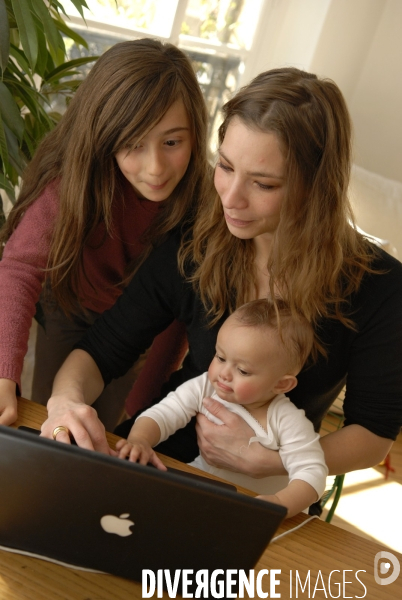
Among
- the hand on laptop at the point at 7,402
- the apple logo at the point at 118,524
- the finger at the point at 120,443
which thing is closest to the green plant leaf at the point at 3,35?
the hand on laptop at the point at 7,402

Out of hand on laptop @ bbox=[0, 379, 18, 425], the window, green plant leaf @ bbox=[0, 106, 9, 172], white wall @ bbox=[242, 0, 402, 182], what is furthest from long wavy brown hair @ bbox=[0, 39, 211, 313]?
white wall @ bbox=[242, 0, 402, 182]

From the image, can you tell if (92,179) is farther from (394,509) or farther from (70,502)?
(394,509)

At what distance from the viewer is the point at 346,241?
4.30 ft

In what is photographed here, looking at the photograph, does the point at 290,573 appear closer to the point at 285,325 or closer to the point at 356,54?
the point at 285,325

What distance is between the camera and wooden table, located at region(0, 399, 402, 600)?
0.84m

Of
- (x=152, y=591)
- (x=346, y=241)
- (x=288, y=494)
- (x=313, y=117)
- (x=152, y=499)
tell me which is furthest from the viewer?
(x=346, y=241)

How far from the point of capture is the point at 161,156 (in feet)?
4.64

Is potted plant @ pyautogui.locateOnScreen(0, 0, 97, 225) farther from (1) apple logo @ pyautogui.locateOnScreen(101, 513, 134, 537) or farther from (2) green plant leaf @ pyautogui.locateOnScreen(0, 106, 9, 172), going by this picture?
(1) apple logo @ pyautogui.locateOnScreen(101, 513, 134, 537)

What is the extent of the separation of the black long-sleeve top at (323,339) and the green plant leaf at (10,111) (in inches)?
17.2

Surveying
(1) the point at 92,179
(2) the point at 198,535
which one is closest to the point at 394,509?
(1) the point at 92,179

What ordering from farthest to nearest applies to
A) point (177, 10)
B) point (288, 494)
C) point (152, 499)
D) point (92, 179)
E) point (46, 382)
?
point (177, 10)
point (46, 382)
point (92, 179)
point (288, 494)
point (152, 499)

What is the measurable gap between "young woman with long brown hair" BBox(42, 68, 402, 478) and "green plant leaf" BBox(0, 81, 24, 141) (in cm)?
44

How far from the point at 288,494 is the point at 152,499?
0.40 m

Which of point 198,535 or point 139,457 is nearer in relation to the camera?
point 198,535
